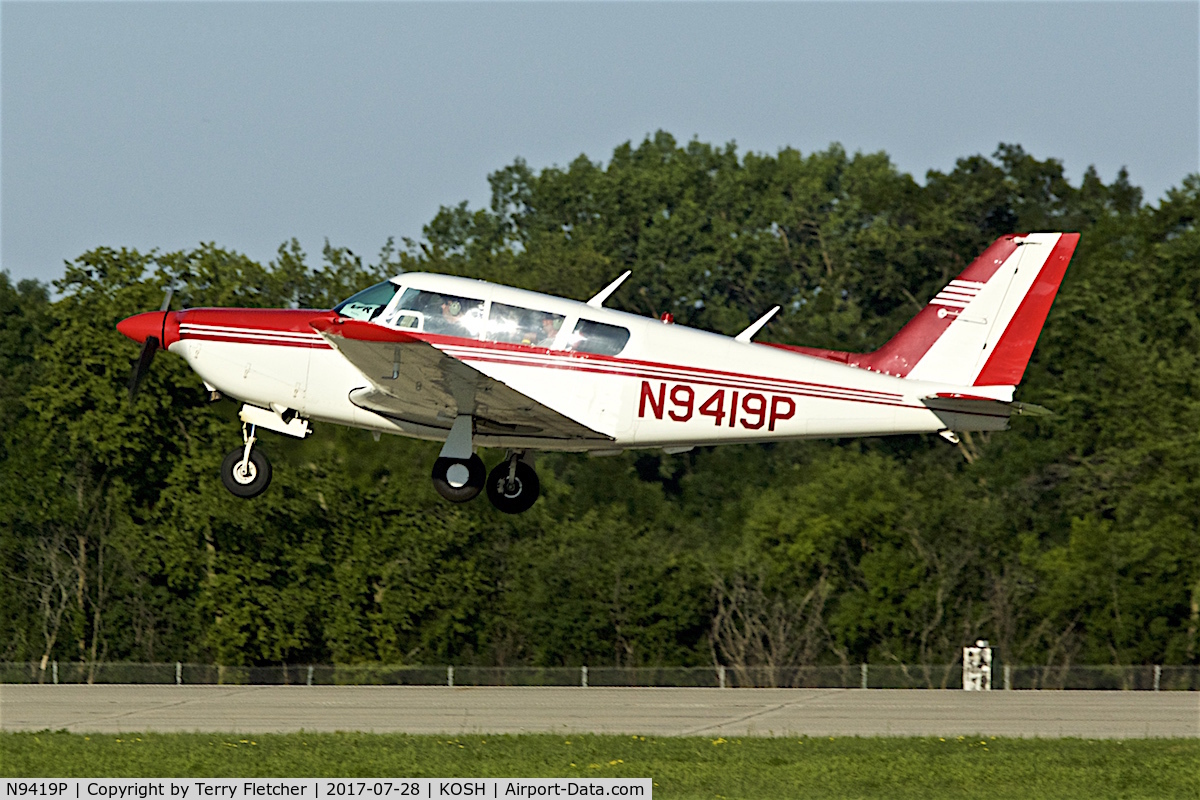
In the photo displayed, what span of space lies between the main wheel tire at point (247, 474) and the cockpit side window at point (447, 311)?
10.0 ft

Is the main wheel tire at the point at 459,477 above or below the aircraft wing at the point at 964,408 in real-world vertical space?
below

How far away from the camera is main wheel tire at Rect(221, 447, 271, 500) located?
22516 mm

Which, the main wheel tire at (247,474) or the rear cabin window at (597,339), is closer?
the rear cabin window at (597,339)

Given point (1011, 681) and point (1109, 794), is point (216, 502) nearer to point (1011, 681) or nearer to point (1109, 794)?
point (1011, 681)

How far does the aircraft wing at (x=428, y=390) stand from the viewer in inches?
779

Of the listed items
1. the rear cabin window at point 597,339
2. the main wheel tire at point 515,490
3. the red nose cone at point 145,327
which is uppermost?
the red nose cone at point 145,327

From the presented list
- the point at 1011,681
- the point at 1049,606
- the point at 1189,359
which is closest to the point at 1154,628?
the point at 1049,606

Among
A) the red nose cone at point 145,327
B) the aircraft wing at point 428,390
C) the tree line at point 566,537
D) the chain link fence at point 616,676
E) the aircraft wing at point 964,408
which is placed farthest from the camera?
the tree line at point 566,537

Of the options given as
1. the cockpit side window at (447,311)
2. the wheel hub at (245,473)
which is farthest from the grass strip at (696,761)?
the cockpit side window at (447,311)

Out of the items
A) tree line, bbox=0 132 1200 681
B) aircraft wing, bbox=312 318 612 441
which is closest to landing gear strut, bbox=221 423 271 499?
aircraft wing, bbox=312 318 612 441

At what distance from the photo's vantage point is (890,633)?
49594 mm

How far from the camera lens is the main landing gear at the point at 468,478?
2130 centimetres

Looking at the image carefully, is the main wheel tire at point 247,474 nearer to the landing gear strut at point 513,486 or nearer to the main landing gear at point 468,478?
the main landing gear at point 468,478
